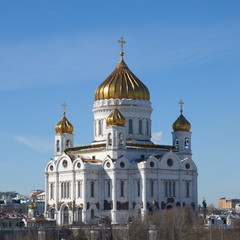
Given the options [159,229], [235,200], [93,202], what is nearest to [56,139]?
[93,202]

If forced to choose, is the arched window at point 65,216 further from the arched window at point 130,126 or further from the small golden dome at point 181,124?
the small golden dome at point 181,124

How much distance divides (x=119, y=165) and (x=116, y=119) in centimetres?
411

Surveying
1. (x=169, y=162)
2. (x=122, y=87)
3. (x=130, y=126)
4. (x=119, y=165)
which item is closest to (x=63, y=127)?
(x=130, y=126)

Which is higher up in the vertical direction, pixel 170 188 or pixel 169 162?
pixel 169 162

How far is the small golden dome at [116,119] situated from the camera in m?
77.7

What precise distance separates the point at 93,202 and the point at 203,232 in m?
12.0

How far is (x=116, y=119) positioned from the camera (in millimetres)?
77750

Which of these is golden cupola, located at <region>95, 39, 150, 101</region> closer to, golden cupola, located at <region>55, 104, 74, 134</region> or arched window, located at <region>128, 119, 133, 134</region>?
arched window, located at <region>128, 119, 133, 134</region>

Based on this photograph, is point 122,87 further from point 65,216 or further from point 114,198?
point 65,216

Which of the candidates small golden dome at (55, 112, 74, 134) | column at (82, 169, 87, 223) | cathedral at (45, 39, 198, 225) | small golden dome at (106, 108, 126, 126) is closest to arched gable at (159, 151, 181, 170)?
cathedral at (45, 39, 198, 225)

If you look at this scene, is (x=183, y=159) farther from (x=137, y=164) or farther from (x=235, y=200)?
(x=235, y=200)

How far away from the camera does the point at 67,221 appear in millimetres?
79188

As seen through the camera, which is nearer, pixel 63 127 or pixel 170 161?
pixel 170 161

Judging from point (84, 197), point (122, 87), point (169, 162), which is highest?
point (122, 87)
